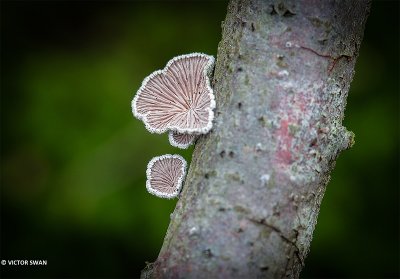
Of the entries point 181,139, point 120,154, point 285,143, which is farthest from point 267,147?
point 120,154

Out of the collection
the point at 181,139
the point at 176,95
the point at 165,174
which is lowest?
the point at 165,174

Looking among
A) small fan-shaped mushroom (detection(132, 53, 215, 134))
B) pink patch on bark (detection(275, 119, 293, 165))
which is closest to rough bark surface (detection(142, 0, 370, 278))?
pink patch on bark (detection(275, 119, 293, 165))

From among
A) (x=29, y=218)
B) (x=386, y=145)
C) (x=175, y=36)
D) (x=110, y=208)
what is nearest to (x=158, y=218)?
(x=110, y=208)

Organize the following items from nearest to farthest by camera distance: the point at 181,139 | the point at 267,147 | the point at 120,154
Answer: the point at 267,147
the point at 181,139
the point at 120,154

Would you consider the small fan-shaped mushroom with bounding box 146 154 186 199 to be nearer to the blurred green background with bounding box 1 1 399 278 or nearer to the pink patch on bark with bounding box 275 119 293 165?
the pink patch on bark with bounding box 275 119 293 165

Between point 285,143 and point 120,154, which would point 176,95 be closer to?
point 285,143

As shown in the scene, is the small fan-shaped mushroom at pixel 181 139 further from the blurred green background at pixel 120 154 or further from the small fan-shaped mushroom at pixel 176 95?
the blurred green background at pixel 120 154

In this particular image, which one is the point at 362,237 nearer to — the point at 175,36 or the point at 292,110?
the point at 175,36
